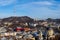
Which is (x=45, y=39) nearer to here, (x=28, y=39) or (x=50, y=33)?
(x=50, y=33)

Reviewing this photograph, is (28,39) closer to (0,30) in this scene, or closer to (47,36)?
(47,36)

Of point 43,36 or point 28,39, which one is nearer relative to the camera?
point 43,36

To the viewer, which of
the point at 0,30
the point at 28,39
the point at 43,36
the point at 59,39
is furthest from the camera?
the point at 0,30

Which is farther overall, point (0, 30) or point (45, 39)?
point (0, 30)

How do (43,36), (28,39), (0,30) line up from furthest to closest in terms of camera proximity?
(0,30), (28,39), (43,36)

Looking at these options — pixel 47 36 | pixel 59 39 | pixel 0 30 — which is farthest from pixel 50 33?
pixel 0 30

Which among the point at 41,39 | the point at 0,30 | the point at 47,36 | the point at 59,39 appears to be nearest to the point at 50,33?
the point at 47,36

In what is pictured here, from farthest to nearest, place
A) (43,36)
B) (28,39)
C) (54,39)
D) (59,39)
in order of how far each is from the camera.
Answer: (28,39) → (43,36) → (54,39) → (59,39)

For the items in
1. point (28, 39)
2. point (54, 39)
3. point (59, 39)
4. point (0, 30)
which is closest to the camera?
point (59, 39)
